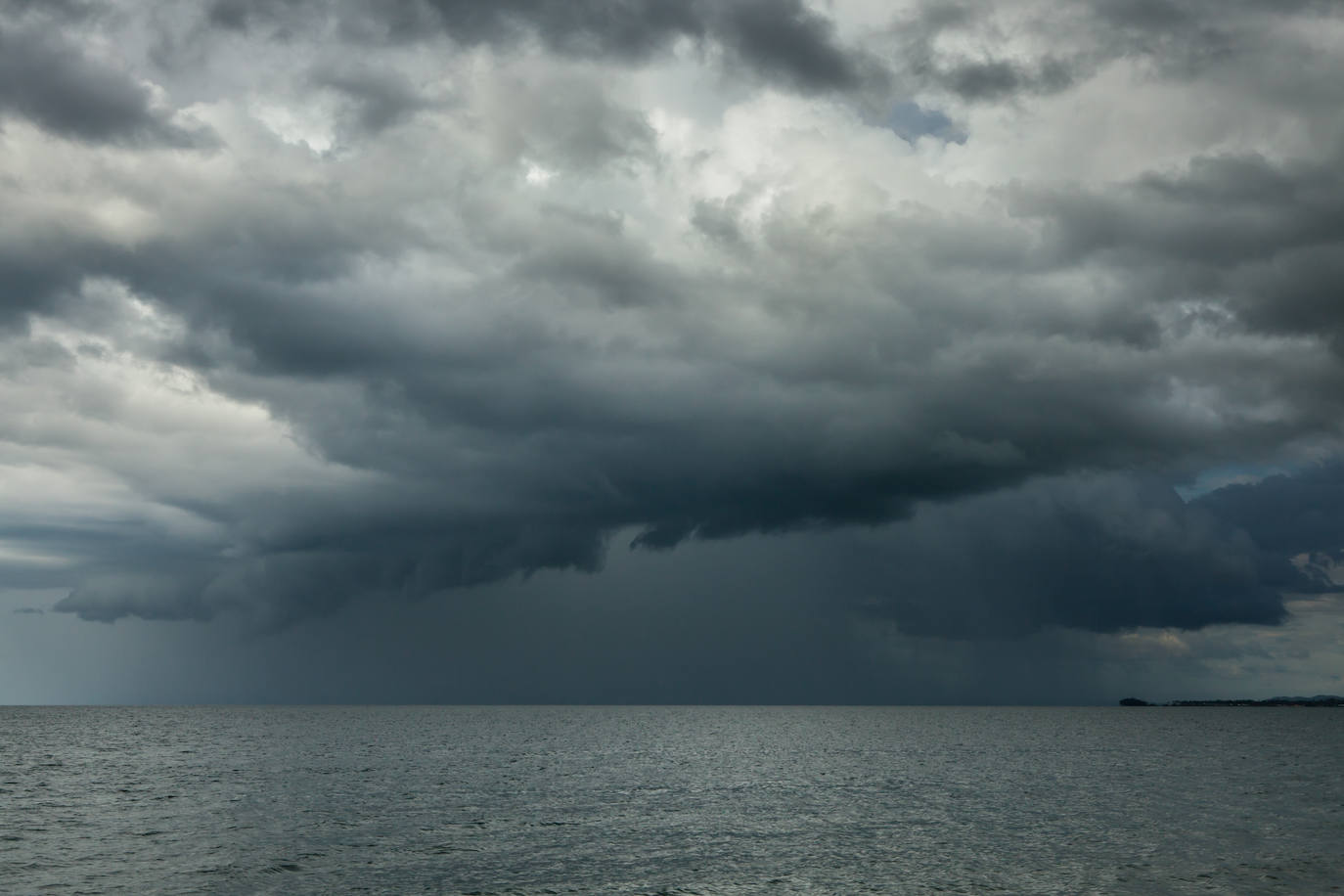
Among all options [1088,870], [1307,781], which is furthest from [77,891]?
[1307,781]

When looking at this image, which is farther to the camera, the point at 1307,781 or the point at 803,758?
the point at 803,758

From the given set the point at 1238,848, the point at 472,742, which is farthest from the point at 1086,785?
the point at 472,742

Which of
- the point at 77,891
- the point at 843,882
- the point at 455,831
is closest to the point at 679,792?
the point at 455,831

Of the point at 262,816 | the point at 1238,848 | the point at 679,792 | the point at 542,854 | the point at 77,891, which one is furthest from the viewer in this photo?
the point at 679,792

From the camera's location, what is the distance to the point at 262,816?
244 ft

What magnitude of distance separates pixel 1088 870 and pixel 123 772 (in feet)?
352

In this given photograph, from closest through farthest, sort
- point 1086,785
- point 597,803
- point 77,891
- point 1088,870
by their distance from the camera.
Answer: point 77,891 < point 1088,870 < point 597,803 < point 1086,785

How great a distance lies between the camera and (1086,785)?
344ft

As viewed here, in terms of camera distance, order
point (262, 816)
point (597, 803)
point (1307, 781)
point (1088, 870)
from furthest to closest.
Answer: point (1307, 781), point (597, 803), point (262, 816), point (1088, 870)

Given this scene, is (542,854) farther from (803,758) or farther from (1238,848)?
(803,758)

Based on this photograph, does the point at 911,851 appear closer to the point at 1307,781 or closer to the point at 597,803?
the point at 597,803

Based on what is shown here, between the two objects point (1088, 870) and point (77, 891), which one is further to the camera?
point (1088, 870)

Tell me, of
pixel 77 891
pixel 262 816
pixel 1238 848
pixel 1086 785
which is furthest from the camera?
pixel 1086 785

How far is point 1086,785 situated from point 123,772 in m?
109
